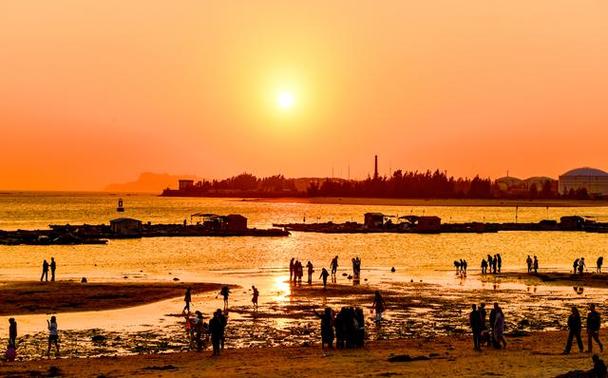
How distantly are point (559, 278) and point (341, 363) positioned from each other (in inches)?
1538

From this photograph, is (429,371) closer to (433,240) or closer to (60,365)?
(60,365)

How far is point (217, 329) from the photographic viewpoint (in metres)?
28.9

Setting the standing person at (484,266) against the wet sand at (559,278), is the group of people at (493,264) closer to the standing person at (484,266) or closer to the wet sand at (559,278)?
the standing person at (484,266)

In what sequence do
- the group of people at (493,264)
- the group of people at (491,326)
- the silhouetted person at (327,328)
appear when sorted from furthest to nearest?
the group of people at (493,264) → the silhouetted person at (327,328) → the group of people at (491,326)

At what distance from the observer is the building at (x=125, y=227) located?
12153 centimetres

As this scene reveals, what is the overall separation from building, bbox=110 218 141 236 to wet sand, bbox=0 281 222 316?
64.5 m

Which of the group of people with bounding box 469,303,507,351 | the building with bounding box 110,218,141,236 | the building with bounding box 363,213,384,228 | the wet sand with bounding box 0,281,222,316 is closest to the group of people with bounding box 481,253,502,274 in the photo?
the wet sand with bounding box 0,281,222,316

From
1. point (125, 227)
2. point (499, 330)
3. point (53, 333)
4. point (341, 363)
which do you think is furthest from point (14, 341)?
point (125, 227)

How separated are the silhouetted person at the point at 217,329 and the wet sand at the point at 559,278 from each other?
3404 cm

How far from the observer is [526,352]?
2808cm

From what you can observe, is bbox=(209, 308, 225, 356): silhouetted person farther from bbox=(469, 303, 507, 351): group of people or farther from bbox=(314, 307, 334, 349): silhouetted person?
bbox=(469, 303, 507, 351): group of people

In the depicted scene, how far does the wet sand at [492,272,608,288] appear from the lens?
58.0m

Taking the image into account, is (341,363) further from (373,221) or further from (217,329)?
(373,221)

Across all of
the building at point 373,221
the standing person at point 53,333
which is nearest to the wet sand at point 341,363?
the standing person at point 53,333
